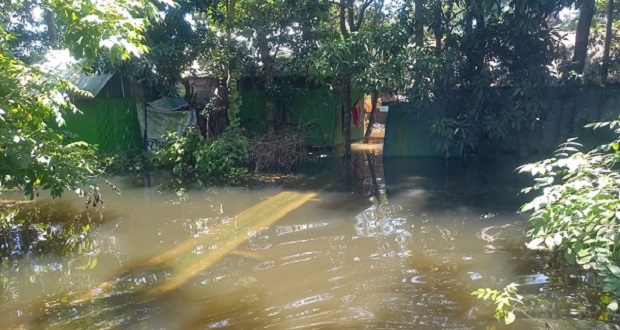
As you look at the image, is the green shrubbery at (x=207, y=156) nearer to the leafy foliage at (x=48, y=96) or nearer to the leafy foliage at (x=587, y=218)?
the leafy foliage at (x=48, y=96)

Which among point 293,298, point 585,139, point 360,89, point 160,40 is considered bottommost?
point 293,298

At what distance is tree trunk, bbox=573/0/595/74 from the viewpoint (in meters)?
11.3

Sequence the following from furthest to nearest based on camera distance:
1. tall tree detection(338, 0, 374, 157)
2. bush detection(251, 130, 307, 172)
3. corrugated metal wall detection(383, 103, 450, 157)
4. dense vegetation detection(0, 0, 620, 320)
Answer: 1. tall tree detection(338, 0, 374, 157)
2. corrugated metal wall detection(383, 103, 450, 157)
3. bush detection(251, 130, 307, 172)
4. dense vegetation detection(0, 0, 620, 320)

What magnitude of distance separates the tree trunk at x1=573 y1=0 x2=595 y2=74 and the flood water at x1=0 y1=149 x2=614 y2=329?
3.82m

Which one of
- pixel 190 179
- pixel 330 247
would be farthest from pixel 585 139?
pixel 190 179

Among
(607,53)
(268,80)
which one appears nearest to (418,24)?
(268,80)

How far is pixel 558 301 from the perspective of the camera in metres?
4.78

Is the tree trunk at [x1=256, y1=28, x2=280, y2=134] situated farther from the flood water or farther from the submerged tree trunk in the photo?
the flood water

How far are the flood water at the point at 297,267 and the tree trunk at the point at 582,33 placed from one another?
151 inches

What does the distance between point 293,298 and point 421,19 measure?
809 cm

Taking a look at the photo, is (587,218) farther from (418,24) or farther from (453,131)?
(418,24)

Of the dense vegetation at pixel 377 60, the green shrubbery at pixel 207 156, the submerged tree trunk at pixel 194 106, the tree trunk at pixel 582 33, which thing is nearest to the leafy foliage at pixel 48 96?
the dense vegetation at pixel 377 60

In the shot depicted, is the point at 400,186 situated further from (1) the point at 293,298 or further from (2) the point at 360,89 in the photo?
(1) the point at 293,298

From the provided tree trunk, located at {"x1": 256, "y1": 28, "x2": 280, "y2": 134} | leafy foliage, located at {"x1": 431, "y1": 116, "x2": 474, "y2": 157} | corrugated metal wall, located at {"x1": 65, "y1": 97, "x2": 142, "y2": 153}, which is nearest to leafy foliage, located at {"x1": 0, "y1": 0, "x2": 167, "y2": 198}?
leafy foliage, located at {"x1": 431, "y1": 116, "x2": 474, "y2": 157}
